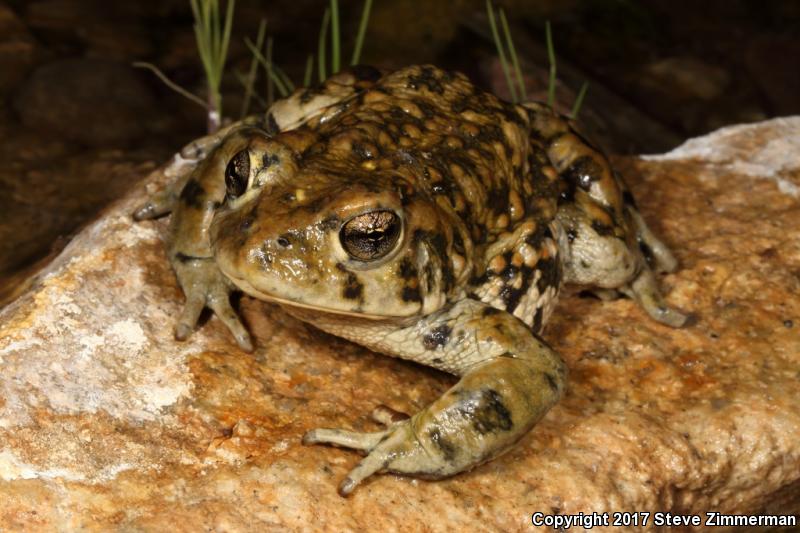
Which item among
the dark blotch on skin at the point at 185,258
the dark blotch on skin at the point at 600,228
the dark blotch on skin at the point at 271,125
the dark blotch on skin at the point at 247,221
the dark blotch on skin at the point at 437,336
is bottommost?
the dark blotch on skin at the point at 437,336

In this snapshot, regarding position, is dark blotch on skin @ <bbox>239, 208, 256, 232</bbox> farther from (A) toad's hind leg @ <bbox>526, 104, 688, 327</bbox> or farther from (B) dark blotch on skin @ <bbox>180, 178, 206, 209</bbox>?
(A) toad's hind leg @ <bbox>526, 104, 688, 327</bbox>

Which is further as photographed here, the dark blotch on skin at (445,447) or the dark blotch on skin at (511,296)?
the dark blotch on skin at (511,296)

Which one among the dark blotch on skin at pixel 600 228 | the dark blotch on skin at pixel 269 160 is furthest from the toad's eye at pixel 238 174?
the dark blotch on skin at pixel 600 228

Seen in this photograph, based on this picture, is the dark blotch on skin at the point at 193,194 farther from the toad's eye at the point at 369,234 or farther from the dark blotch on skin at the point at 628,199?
the dark blotch on skin at the point at 628,199

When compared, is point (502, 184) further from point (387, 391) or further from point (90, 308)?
point (90, 308)

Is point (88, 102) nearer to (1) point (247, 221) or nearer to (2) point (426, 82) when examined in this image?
(2) point (426, 82)

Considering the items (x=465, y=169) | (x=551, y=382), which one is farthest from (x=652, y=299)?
(x=465, y=169)
